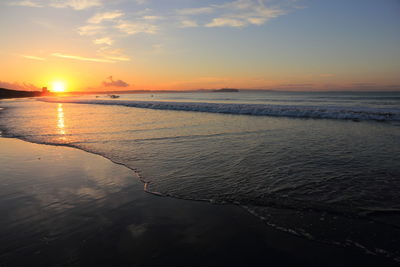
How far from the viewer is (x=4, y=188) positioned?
6.29m

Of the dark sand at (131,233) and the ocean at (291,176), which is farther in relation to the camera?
the ocean at (291,176)

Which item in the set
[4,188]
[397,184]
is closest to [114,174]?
[4,188]

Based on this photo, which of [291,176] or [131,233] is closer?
[131,233]

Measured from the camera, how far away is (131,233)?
4.21m

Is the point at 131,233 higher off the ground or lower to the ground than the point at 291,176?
lower

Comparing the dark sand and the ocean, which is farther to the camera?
the ocean

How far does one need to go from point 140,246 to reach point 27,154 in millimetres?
8747

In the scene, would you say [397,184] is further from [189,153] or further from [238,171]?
[189,153]

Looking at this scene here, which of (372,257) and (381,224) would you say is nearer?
(372,257)

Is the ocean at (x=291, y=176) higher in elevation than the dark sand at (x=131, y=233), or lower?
higher

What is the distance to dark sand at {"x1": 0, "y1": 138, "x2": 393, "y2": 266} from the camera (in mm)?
3512

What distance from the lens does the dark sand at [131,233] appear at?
3512 mm

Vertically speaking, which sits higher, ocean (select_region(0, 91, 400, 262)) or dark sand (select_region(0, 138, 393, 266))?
ocean (select_region(0, 91, 400, 262))

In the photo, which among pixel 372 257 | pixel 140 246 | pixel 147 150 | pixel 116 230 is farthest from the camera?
pixel 147 150
